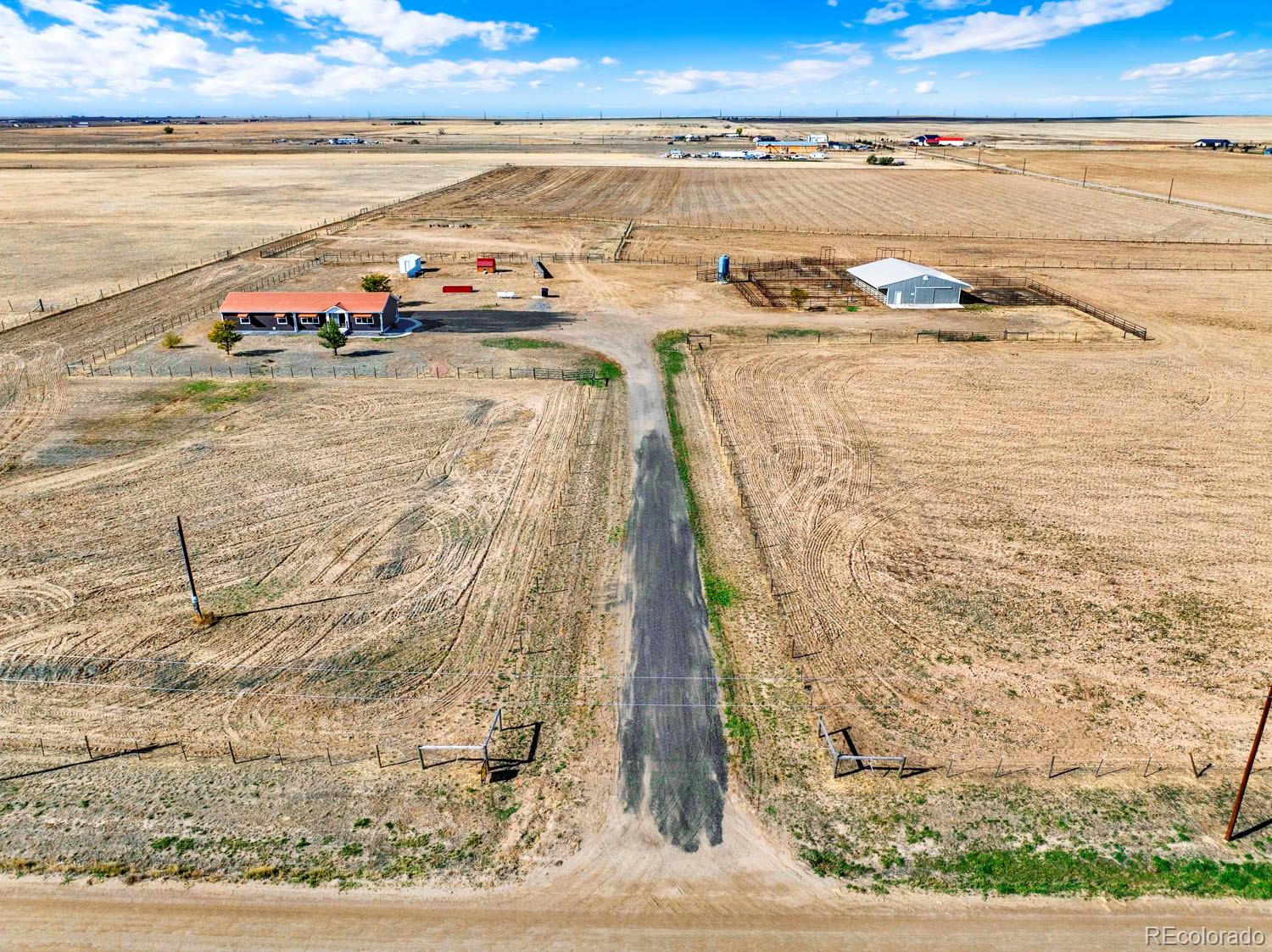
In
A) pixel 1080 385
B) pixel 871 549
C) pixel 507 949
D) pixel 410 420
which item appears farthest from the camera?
pixel 1080 385

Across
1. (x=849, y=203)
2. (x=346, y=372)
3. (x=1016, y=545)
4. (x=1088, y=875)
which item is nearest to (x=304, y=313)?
(x=346, y=372)

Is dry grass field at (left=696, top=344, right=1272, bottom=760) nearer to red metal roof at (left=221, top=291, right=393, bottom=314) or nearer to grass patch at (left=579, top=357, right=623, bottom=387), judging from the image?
grass patch at (left=579, top=357, right=623, bottom=387)

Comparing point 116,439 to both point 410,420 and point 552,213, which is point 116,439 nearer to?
point 410,420

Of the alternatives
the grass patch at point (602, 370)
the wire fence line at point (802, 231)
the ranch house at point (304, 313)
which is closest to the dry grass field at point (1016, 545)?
the grass patch at point (602, 370)

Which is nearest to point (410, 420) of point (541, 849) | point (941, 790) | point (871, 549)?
point (871, 549)

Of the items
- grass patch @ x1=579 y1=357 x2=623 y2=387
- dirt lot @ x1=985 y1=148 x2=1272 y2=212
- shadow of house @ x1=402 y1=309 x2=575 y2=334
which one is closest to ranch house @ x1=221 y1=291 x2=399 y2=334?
shadow of house @ x1=402 y1=309 x2=575 y2=334

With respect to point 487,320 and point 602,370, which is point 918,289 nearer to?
point 602,370
